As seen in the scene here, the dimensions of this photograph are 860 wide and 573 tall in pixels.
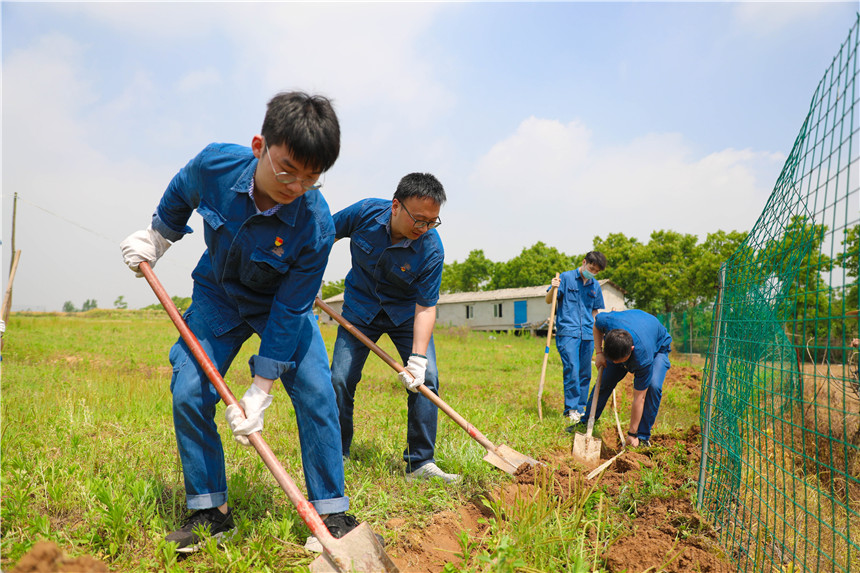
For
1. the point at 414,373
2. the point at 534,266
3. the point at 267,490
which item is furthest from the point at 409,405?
the point at 534,266

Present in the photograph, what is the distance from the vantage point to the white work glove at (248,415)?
7.41ft

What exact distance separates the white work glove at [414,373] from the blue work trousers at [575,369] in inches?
114

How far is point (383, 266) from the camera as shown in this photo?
3461mm

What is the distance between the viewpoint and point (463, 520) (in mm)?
2783

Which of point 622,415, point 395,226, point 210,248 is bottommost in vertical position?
point 622,415

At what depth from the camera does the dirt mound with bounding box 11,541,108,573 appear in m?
1.45

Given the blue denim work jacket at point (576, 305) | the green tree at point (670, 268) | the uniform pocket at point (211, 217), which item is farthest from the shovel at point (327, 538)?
the green tree at point (670, 268)

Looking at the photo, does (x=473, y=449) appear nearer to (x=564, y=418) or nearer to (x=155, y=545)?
(x=155, y=545)

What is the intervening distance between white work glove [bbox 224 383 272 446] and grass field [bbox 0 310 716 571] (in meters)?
0.43

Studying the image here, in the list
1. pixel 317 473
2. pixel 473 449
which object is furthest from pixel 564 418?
pixel 317 473

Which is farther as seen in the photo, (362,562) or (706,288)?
(706,288)

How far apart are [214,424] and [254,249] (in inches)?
31.8

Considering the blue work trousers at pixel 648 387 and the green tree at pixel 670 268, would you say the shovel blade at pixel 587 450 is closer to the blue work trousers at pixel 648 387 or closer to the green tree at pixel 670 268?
the blue work trousers at pixel 648 387

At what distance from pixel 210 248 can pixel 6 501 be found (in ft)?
4.75
